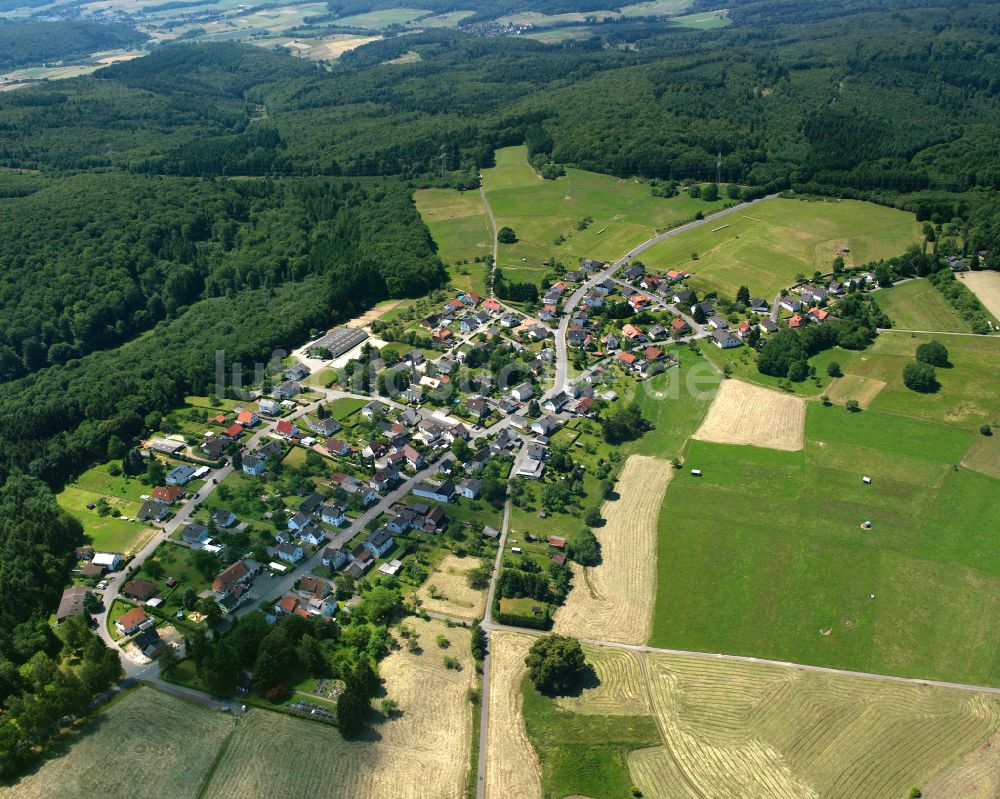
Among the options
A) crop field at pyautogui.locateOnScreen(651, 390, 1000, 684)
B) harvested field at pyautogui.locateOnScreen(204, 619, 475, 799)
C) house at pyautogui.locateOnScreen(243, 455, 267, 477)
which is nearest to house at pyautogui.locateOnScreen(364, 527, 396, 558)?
harvested field at pyautogui.locateOnScreen(204, 619, 475, 799)

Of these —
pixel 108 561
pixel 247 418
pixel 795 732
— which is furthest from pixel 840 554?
pixel 247 418

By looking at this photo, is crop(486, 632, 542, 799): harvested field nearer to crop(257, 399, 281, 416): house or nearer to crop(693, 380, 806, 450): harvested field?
crop(693, 380, 806, 450): harvested field

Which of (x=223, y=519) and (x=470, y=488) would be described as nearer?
(x=223, y=519)

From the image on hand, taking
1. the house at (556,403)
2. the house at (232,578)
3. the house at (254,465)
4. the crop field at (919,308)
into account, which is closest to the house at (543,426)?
the house at (556,403)

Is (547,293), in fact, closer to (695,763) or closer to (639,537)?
(639,537)

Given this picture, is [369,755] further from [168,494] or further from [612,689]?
[168,494]

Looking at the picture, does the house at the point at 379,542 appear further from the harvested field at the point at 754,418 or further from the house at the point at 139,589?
the harvested field at the point at 754,418
